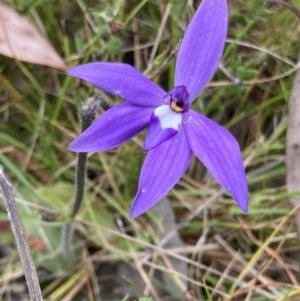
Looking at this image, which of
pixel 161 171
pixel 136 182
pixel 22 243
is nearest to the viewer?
pixel 161 171

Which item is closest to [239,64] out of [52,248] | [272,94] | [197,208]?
[272,94]

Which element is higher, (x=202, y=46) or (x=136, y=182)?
(x=202, y=46)

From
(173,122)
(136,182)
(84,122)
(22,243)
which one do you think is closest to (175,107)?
(173,122)

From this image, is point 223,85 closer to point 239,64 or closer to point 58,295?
point 239,64

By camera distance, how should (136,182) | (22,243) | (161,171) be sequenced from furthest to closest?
(136,182) < (22,243) < (161,171)

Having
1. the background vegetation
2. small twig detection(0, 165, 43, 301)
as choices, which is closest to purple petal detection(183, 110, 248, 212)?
small twig detection(0, 165, 43, 301)

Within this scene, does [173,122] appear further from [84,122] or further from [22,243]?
[22,243]

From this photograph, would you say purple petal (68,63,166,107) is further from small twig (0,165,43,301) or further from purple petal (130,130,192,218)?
small twig (0,165,43,301)
